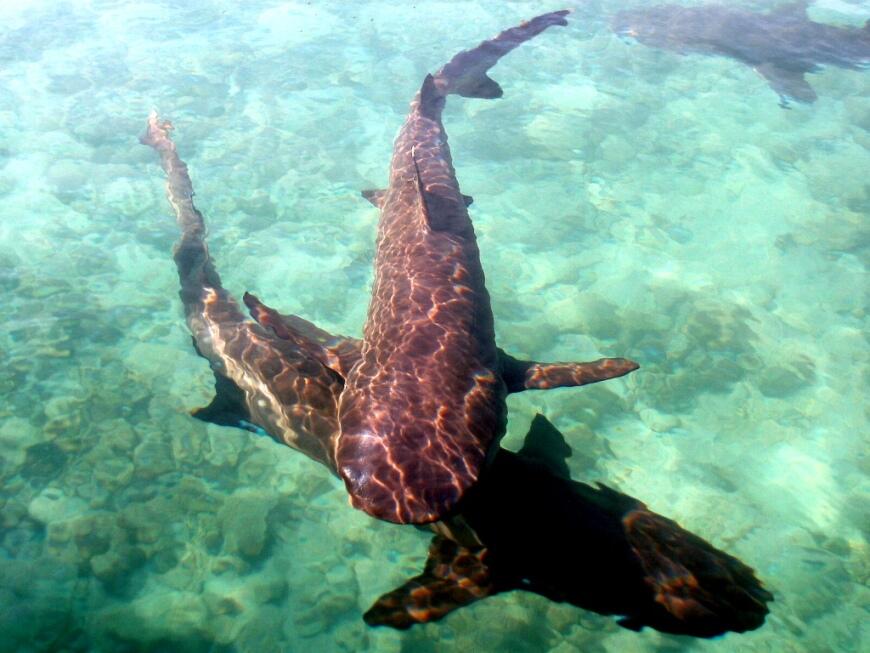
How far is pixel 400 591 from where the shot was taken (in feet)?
17.7

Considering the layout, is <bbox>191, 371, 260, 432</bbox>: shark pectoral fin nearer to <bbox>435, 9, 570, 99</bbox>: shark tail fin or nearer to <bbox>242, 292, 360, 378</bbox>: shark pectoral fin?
<bbox>242, 292, 360, 378</bbox>: shark pectoral fin

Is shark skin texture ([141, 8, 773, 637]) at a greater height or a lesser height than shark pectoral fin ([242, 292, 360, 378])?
lesser

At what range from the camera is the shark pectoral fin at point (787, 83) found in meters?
14.1

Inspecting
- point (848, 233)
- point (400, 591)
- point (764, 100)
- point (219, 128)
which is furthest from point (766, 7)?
point (400, 591)

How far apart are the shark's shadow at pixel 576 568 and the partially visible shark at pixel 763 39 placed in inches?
508

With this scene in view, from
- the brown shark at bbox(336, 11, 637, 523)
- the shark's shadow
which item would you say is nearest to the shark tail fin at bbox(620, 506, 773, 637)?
the shark's shadow

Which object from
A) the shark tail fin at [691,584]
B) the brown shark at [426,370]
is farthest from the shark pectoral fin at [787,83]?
the shark tail fin at [691,584]

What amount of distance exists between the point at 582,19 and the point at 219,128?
11413mm

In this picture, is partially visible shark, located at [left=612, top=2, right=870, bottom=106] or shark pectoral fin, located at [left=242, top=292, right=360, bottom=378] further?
partially visible shark, located at [left=612, top=2, right=870, bottom=106]

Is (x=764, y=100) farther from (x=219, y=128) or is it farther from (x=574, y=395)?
(x=219, y=128)

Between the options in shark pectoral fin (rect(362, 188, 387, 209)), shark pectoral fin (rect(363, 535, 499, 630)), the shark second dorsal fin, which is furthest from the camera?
shark pectoral fin (rect(362, 188, 387, 209))

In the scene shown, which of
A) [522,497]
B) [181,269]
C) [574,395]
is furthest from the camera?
[181,269]

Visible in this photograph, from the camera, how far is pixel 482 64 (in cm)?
1134

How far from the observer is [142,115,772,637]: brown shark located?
5.16m
